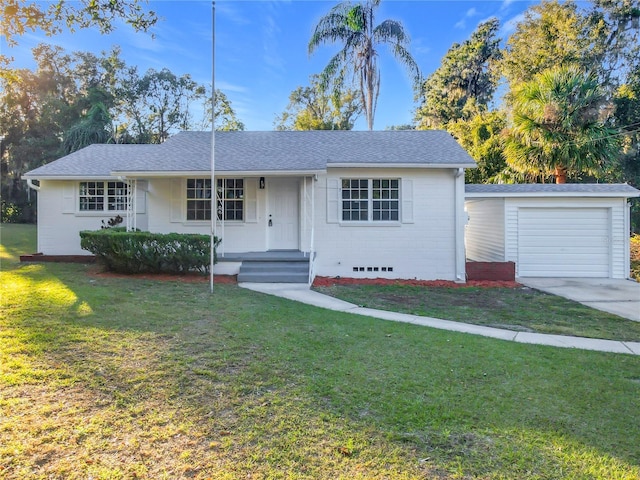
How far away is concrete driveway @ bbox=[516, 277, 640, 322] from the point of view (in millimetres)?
7992

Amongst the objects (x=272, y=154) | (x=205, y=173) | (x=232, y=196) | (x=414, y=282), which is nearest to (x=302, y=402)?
(x=414, y=282)

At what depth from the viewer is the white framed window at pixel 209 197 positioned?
11.5 metres

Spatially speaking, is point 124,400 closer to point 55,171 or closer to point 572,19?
point 55,171

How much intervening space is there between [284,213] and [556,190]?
853 cm

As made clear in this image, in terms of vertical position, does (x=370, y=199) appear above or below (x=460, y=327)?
above

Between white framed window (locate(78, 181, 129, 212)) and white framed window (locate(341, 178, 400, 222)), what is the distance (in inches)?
300

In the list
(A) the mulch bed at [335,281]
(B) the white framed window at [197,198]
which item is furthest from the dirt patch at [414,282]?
(B) the white framed window at [197,198]

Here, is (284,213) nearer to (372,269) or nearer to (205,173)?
(205,173)

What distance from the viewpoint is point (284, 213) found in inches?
460

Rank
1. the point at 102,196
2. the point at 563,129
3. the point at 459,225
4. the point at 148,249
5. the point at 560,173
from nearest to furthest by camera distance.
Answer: the point at 148,249
the point at 459,225
the point at 102,196
the point at 563,129
the point at 560,173

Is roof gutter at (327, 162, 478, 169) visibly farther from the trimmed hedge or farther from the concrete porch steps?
the trimmed hedge

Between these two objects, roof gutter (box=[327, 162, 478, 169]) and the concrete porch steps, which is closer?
the concrete porch steps

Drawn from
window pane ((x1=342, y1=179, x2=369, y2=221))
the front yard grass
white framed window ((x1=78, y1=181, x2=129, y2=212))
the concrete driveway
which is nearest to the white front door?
window pane ((x1=342, y1=179, x2=369, y2=221))

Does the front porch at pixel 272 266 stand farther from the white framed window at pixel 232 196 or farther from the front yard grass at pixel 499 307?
the white framed window at pixel 232 196
